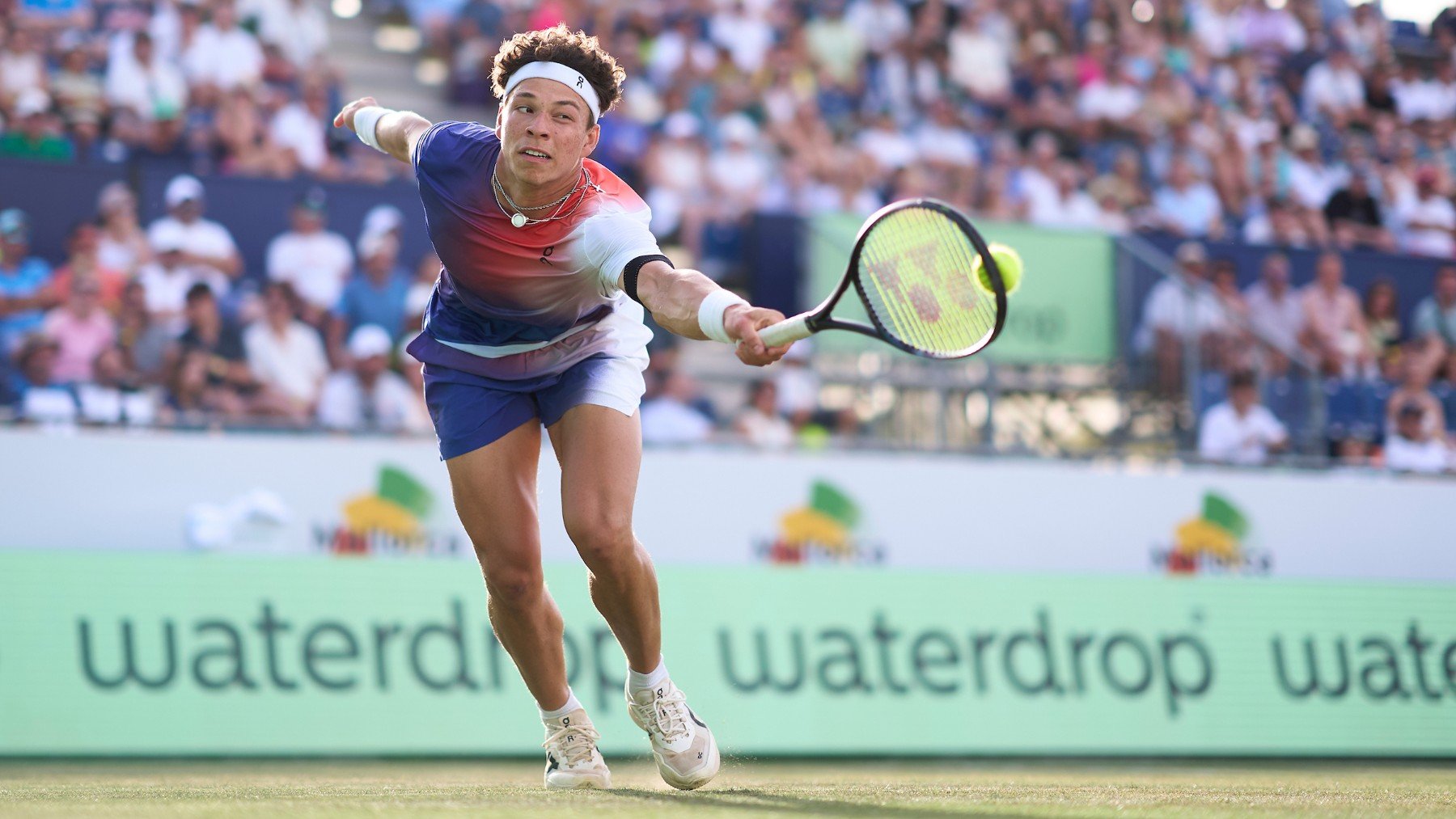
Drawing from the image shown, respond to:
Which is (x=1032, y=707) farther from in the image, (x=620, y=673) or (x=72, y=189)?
(x=72, y=189)

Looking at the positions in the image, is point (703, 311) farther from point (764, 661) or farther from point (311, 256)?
point (311, 256)

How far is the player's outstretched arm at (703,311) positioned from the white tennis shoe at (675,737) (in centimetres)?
143

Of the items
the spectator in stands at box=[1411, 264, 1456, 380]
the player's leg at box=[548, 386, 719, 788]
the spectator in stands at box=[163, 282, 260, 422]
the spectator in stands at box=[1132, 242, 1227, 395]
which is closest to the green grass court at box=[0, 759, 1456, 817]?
the player's leg at box=[548, 386, 719, 788]

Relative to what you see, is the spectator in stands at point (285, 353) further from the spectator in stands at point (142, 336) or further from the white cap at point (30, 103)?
the white cap at point (30, 103)

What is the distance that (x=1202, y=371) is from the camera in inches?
492

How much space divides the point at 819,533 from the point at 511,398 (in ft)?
16.6

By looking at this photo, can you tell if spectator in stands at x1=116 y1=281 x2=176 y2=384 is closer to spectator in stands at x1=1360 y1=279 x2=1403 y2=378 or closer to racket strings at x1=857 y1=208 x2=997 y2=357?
racket strings at x1=857 y1=208 x2=997 y2=357

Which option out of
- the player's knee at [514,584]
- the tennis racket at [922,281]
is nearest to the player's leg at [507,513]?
the player's knee at [514,584]

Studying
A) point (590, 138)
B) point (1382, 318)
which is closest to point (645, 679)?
point (590, 138)

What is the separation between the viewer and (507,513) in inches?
212

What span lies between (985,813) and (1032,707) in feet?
16.6

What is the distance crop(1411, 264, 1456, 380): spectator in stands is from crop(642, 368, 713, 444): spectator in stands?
5.90m

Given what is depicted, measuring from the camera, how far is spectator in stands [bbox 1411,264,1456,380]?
13.3 metres

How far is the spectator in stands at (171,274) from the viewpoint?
1058 cm
